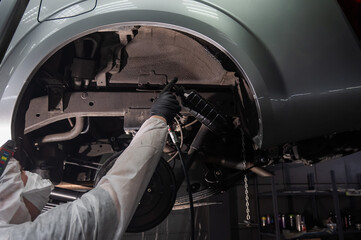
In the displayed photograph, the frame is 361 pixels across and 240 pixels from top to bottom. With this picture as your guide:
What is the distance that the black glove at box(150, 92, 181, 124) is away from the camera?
957 millimetres

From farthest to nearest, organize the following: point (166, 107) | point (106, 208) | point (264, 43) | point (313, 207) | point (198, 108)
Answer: point (313, 207)
point (198, 108)
point (166, 107)
point (264, 43)
point (106, 208)

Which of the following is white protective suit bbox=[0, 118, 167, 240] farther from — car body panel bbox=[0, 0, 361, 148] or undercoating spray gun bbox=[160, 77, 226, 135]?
car body panel bbox=[0, 0, 361, 148]

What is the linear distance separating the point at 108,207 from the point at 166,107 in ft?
1.34

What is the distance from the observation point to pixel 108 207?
0.68 m

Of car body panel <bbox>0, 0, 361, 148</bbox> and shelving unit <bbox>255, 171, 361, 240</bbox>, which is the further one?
shelving unit <bbox>255, 171, 361, 240</bbox>

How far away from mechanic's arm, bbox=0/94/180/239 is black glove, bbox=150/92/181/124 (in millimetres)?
85

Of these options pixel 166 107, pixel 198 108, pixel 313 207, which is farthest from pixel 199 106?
pixel 313 207

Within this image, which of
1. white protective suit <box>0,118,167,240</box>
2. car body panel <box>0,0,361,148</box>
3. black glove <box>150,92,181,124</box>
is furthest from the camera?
black glove <box>150,92,181,124</box>

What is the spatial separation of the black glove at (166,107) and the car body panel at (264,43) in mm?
245

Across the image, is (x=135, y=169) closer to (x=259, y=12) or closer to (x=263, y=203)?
(x=259, y=12)

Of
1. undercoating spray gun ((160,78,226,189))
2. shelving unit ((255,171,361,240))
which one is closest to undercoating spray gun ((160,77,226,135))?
undercoating spray gun ((160,78,226,189))

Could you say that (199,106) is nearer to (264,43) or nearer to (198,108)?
(198,108)

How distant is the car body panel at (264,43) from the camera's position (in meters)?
0.85

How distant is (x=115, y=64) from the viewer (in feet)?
3.71
